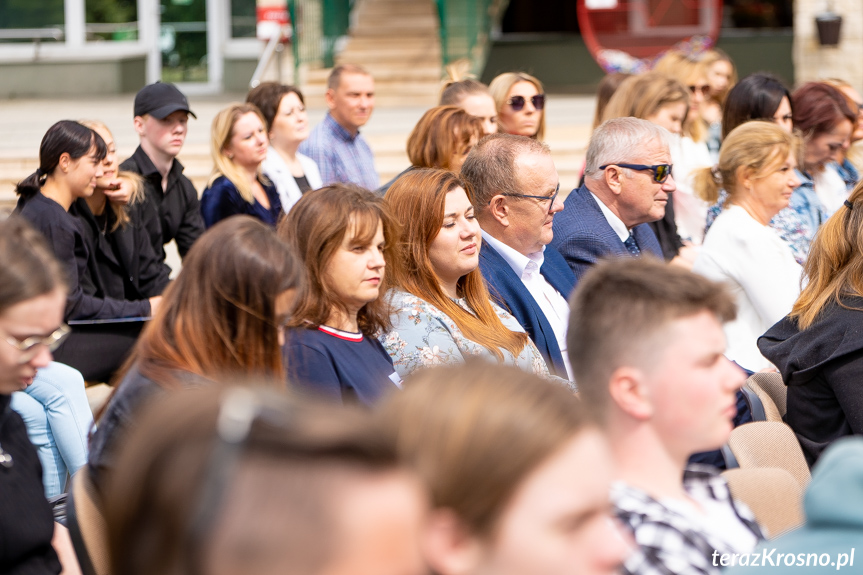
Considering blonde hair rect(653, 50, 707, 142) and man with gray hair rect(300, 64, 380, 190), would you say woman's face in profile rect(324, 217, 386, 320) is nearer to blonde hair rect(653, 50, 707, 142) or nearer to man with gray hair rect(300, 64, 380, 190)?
man with gray hair rect(300, 64, 380, 190)

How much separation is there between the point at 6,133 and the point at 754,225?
794 cm

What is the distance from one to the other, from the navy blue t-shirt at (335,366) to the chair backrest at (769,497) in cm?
93

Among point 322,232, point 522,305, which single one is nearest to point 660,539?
point 322,232

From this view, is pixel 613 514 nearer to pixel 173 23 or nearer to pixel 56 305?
pixel 56 305

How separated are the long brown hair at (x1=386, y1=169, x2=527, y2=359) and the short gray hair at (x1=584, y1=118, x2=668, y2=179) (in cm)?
100

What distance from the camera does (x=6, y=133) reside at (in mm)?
9367

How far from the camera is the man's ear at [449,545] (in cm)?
105

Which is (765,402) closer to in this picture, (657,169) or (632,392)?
(657,169)

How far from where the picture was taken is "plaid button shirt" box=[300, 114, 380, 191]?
599 centimetres

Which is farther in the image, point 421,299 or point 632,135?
point 632,135

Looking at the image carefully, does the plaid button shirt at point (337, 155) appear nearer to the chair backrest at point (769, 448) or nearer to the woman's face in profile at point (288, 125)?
the woman's face in profile at point (288, 125)

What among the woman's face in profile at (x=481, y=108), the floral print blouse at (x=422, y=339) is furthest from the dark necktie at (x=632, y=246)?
the woman's face in profile at (x=481, y=108)

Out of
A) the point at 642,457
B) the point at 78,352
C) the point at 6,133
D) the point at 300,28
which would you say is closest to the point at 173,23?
the point at 300,28

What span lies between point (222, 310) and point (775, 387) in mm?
1949
